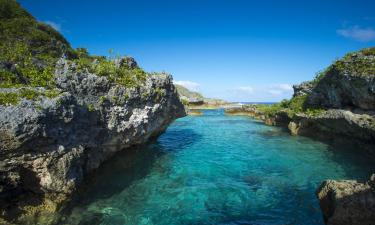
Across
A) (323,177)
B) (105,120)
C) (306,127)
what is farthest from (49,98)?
(306,127)

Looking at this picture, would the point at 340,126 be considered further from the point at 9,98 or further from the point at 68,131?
the point at 9,98

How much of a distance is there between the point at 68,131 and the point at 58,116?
873 mm

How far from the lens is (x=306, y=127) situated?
27859mm

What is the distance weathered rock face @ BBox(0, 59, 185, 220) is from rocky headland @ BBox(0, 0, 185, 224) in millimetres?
31

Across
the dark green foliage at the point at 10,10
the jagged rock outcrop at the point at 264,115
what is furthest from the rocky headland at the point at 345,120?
the dark green foliage at the point at 10,10

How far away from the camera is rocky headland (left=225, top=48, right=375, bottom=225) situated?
8219mm

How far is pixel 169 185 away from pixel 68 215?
529 cm

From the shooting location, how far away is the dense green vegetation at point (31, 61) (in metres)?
10.8

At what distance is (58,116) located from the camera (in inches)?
383

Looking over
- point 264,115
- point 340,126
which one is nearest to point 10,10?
point 340,126

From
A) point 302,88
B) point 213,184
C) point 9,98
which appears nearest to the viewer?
point 9,98

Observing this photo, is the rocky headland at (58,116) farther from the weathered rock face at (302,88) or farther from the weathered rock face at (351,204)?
the weathered rock face at (302,88)

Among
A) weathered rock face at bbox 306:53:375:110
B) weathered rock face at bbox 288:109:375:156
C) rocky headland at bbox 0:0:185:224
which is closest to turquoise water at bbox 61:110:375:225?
weathered rock face at bbox 288:109:375:156

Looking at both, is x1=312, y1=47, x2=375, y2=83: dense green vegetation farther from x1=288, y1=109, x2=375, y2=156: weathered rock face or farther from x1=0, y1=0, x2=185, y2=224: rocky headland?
x1=0, y1=0, x2=185, y2=224: rocky headland
